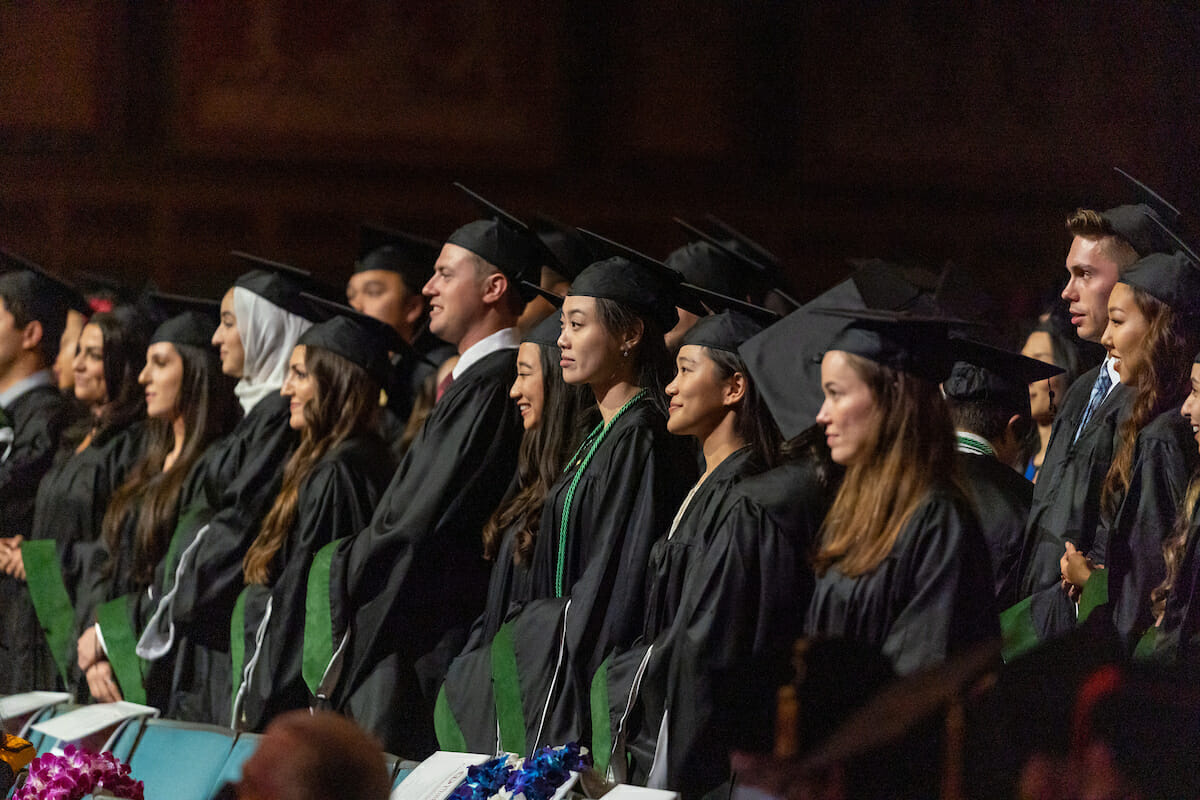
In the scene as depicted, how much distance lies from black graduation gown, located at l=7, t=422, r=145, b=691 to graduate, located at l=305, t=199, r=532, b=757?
62.2 inches

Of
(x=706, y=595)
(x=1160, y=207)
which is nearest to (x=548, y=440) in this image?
(x=706, y=595)

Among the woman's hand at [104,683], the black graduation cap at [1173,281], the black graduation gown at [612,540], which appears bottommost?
the woman's hand at [104,683]

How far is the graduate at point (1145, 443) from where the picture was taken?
144 inches

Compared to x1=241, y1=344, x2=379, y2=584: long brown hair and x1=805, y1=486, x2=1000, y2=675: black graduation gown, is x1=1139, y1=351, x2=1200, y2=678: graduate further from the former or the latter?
x1=241, y1=344, x2=379, y2=584: long brown hair

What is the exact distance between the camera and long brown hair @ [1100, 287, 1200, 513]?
3.71 m

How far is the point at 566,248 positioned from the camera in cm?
589

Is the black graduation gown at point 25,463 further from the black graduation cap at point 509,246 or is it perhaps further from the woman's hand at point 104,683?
the black graduation cap at point 509,246

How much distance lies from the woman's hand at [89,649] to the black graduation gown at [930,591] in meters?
3.35

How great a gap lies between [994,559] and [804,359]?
75cm

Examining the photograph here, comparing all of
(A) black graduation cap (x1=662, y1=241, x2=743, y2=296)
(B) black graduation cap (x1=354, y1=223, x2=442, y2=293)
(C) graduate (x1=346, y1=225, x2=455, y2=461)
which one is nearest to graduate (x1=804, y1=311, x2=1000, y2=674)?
(A) black graduation cap (x1=662, y1=241, x2=743, y2=296)

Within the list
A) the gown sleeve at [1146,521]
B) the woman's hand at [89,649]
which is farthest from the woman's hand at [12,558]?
the gown sleeve at [1146,521]

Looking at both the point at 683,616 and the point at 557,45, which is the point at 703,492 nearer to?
the point at 683,616

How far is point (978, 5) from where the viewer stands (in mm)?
6996

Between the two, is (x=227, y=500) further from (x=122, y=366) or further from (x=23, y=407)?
(x=23, y=407)
